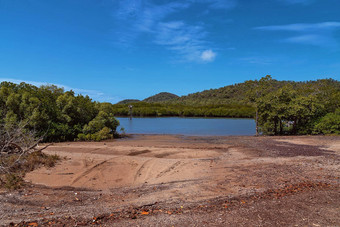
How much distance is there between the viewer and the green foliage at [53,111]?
15945 millimetres

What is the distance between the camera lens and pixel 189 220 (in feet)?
14.4

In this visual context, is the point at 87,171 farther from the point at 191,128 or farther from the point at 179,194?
the point at 191,128

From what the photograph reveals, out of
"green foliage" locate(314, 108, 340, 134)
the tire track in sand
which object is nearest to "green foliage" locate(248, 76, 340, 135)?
"green foliage" locate(314, 108, 340, 134)

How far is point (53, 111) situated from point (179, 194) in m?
14.6

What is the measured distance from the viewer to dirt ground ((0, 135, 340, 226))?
4.45 meters

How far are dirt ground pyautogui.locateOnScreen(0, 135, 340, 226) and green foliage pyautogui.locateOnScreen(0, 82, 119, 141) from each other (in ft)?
25.1

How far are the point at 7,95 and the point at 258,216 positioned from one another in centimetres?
1735

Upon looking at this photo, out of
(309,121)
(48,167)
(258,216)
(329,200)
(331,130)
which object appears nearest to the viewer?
(258,216)

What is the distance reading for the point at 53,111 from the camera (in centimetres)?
1758

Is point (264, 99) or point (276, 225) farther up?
point (264, 99)

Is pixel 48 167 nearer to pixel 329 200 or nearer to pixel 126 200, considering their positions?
pixel 126 200

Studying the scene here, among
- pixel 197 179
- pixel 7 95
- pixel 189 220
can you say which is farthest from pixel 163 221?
pixel 7 95

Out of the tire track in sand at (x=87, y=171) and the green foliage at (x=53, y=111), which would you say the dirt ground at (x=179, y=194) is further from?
the green foliage at (x=53, y=111)

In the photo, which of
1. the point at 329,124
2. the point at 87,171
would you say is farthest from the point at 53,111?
the point at 329,124
